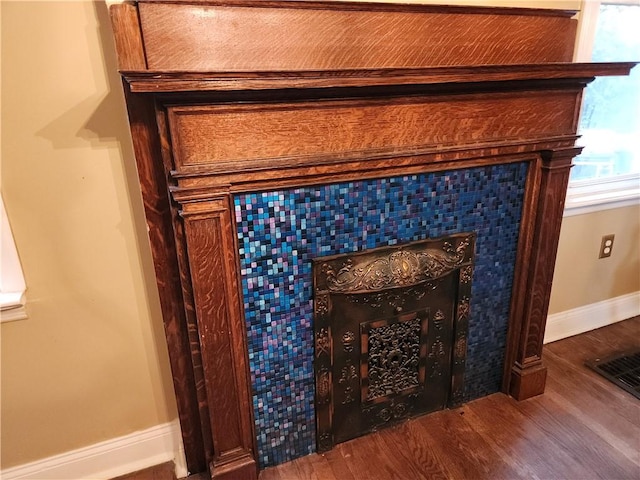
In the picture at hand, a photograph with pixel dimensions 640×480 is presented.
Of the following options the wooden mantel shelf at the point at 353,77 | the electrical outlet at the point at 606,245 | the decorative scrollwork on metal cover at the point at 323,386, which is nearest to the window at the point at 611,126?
the electrical outlet at the point at 606,245

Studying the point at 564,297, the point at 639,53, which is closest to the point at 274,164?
the point at 564,297

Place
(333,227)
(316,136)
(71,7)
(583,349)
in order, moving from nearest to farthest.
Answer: (71,7)
(316,136)
(333,227)
(583,349)

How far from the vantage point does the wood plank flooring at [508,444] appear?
153cm

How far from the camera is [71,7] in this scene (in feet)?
3.64

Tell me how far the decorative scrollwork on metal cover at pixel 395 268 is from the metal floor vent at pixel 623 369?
1035 millimetres

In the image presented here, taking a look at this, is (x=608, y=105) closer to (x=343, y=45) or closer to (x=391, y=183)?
(x=391, y=183)

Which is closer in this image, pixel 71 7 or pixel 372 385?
pixel 71 7

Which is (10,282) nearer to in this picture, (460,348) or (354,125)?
(354,125)

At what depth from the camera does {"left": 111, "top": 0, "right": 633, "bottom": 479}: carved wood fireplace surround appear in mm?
1078

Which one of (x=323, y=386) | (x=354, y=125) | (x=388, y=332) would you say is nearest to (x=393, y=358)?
(x=388, y=332)

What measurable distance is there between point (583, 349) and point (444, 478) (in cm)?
114

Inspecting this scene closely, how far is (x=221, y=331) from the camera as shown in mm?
1303

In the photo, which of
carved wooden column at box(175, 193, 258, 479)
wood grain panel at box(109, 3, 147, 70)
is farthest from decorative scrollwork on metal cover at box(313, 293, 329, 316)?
wood grain panel at box(109, 3, 147, 70)

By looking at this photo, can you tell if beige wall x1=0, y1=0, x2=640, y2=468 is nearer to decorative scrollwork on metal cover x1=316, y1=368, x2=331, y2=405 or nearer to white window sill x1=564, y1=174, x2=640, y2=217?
decorative scrollwork on metal cover x1=316, y1=368, x2=331, y2=405
